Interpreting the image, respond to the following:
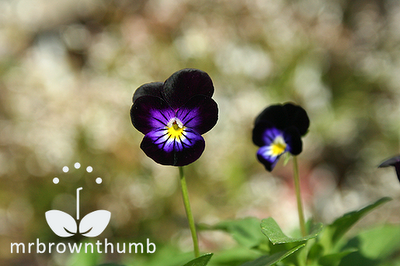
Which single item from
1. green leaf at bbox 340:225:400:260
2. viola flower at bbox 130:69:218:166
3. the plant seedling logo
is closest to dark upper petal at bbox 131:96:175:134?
viola flower at bbox 130:69:218:166

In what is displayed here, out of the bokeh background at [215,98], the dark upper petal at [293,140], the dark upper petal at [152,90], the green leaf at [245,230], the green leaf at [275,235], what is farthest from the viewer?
the bokeh background at [215,98]

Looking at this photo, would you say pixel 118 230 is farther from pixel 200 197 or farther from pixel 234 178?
pixel 234 178

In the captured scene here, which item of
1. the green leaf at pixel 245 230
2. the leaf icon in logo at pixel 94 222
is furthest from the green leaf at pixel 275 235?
the leaf icon in logo at pixel 94 222

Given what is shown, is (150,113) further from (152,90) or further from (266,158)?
(266,158)

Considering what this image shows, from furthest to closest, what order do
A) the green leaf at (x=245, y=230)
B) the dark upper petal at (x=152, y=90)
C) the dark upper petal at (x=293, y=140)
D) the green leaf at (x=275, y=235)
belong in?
the green leaf at (x=245, y=230) → the dark upper petal at (x=293, y=140) → the dark upper petal at (x=152, y=90) → the green leaf at (x=275, y=235)

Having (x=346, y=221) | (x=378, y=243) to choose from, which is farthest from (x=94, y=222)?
(x=378, y=243)

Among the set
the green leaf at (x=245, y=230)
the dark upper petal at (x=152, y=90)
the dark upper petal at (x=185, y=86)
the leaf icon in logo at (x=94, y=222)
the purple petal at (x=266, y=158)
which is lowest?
the green leaf at (x=245, y=230)

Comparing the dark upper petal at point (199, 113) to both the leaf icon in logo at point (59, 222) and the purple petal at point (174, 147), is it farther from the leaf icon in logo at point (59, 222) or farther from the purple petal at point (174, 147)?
the leaf icon in logo at point (59, 222)

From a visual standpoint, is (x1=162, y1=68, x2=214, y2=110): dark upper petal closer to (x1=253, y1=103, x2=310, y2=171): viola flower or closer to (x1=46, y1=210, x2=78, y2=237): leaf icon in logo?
(x1=253, y1=103, x2=310, y2=171): viola flower
